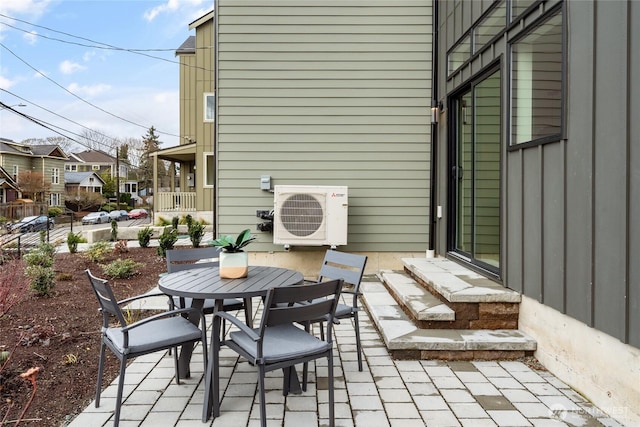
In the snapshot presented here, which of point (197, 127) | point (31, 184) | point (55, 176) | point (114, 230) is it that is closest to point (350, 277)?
point (114, 230)

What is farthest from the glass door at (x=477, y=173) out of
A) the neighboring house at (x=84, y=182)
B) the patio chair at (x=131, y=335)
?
the neighboring house at (x=84, y=182)

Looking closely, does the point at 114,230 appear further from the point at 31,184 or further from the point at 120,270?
the point at 31,184

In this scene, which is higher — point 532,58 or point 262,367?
point 532,58

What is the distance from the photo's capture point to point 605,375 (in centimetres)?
224

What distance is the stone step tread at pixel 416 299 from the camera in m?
3.21

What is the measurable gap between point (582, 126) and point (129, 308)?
434cm

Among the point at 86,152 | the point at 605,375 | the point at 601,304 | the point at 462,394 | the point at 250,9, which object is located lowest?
the point at 462,394

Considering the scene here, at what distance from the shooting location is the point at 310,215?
17.4 ft

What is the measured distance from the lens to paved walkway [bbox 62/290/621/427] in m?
2.15

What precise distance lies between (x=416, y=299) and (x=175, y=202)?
11858 millimetres

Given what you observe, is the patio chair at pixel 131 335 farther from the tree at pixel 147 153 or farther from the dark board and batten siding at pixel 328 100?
the tree at pixel 147 153

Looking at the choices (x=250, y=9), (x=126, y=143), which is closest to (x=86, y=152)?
(x=126, y=143)

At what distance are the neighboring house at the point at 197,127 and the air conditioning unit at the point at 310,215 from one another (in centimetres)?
804

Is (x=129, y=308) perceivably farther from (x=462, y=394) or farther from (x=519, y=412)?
(x=519, y=412)
